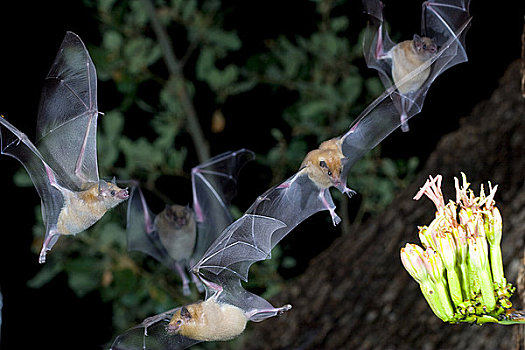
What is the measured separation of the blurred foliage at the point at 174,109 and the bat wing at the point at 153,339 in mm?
1363

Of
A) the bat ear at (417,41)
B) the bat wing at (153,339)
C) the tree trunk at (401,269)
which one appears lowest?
the tree trunk at (401,269)

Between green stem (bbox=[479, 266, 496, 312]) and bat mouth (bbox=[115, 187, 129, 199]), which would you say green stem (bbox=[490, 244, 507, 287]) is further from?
bat mouth (bbox=[115, 187, 129, 199])

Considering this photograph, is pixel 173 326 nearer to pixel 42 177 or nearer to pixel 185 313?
pixel 185 313

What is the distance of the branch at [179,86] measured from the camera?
2225 mm

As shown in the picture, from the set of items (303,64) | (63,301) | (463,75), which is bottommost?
(63,301)

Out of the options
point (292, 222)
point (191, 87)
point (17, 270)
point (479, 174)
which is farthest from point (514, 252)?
point (17, 270)

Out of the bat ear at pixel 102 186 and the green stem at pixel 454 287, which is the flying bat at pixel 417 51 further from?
the bat ear at pixel 102 186

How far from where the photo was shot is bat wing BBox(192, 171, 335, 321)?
0.75 m

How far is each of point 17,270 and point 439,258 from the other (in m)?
1.88

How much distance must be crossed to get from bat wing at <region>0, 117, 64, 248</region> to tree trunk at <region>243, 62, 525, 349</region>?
2.54 feet

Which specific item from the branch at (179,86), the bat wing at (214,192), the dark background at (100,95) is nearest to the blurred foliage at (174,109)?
the branch at (179,86)

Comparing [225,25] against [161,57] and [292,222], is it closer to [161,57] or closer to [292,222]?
[161,57]

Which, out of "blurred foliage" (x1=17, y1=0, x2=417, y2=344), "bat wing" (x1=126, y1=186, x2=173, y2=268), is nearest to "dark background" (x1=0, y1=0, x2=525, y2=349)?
"blurred foliage" (x1=17, y1=0, x2=417, y2=344)

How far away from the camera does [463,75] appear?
228cm
